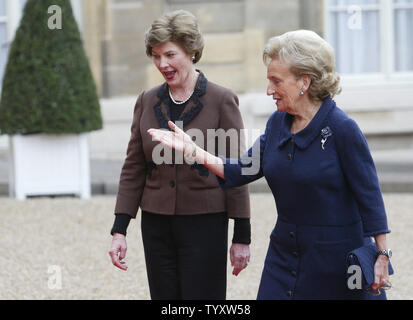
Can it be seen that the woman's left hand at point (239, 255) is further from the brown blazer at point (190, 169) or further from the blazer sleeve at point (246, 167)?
the blazer sleeve at point (246, 167)

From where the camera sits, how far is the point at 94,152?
37.5 feet

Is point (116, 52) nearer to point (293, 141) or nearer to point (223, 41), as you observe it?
point (223, 41)

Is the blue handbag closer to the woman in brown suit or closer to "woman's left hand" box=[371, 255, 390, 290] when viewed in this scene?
"woman's left hand" box=[371, 255, 390, 290]

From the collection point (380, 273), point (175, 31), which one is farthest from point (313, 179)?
point (175, 31)

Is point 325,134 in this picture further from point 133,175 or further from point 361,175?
point 133,175

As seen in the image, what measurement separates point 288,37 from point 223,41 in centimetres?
848

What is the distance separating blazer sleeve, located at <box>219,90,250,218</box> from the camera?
334cm

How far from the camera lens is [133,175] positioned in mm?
3420

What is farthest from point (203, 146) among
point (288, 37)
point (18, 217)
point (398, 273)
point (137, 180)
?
point (18, 217)

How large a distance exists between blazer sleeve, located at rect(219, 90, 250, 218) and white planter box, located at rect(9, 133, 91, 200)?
5.44m

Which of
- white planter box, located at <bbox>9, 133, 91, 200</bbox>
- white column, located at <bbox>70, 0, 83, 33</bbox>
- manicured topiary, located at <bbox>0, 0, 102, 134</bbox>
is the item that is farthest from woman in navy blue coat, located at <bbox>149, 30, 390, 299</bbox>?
white column, located at <bbox>70, 0, 83, 33</bbox>

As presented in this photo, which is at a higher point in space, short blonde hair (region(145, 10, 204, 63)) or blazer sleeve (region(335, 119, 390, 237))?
short blonde hair (region(145, 10, 204, 63))

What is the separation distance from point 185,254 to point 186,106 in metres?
0.55

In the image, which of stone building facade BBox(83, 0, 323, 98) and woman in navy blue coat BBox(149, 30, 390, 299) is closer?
woman in navy blue coat BBox(149, 30, 390, 299)
